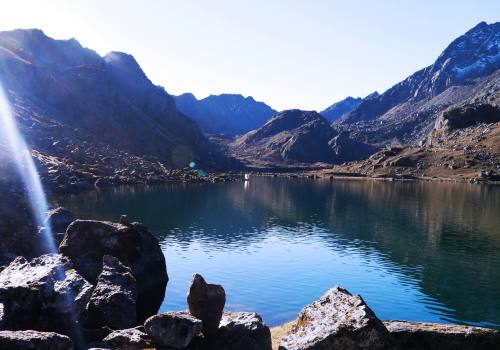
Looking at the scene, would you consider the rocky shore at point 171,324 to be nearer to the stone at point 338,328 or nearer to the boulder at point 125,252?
the stone at point 338,328

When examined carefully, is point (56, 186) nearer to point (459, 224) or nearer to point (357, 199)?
point (357, 199)

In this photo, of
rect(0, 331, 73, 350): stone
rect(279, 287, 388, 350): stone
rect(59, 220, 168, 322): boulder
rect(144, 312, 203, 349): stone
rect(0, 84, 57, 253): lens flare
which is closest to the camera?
rect(0, 331, 73, 350): stone

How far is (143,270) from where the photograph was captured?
48156 mm

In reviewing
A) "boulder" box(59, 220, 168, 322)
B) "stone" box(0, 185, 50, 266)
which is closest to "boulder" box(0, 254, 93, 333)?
"boulder" box(59, 220, 168, 322)

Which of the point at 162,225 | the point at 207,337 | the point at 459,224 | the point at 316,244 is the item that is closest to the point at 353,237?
the point at 316,244

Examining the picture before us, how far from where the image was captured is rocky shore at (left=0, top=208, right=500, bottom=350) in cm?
1758

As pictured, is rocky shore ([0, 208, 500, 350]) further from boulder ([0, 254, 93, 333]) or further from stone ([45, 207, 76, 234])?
stone ([45, 207, 76, 234])

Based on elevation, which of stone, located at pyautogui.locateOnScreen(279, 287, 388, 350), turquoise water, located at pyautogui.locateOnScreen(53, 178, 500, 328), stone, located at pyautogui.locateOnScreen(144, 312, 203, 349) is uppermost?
stone, located at pyautogui.locateOnScreen(279, 287, 388, 350)

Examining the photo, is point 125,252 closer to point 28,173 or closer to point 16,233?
point 16,233

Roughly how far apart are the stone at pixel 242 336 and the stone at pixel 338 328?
3.51 m

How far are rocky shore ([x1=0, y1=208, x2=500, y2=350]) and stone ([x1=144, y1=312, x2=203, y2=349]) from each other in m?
0.05

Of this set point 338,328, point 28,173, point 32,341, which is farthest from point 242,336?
point 28,173

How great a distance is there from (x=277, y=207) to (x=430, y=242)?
2398 inches

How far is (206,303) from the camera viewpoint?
2573 centimetres
